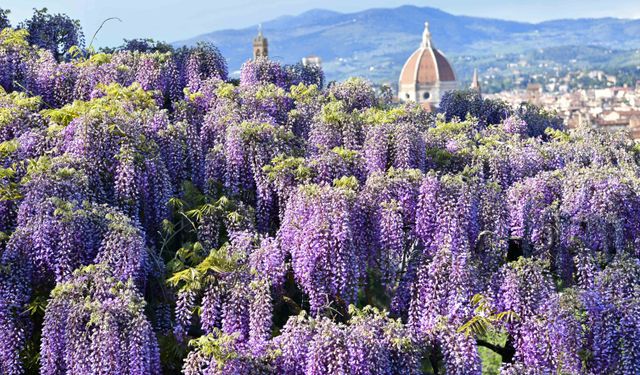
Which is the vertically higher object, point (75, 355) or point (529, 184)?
point (529, 184)

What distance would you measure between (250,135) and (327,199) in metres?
2.16

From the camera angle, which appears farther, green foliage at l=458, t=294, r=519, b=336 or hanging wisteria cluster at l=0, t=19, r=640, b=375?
green foliage at l=458, t=294, r=519, b=336

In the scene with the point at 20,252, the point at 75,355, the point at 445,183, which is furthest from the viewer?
the point at 445,183

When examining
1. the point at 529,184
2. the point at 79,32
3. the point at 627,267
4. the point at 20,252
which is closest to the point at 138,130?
the point at 20,252

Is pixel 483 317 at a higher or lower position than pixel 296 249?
lower

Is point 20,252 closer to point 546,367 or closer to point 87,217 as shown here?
point 87,217

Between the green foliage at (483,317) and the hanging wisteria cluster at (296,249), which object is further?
the green foliage at (483,317)

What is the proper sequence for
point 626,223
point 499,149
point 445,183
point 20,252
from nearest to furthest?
point 20,252 < point 445,183 < point 626,223 < point 499,149

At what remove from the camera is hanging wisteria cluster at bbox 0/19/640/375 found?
10.1 meters

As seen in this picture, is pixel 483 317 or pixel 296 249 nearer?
pixel 483 317

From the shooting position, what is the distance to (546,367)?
1085 cm

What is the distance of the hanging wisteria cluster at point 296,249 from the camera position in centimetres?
1009

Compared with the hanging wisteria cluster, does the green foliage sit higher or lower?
lower

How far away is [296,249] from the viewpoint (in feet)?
36.9
